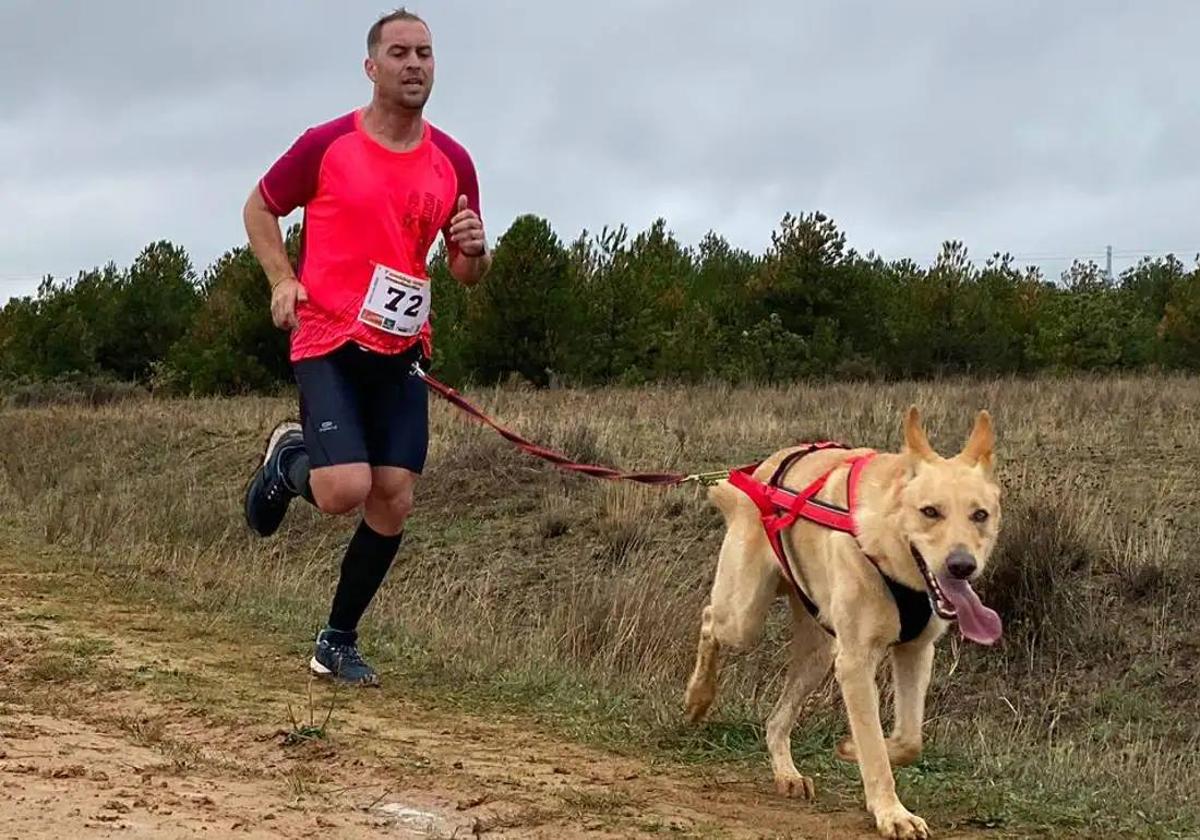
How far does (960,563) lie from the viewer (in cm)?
350

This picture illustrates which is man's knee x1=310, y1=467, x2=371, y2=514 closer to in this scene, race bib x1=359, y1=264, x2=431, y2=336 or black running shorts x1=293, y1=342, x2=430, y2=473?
black running shorts x1=293, y1=342, x2=430, y2=473

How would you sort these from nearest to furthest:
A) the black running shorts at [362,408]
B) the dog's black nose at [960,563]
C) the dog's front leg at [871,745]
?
the dog's black nose at [960,563] → the dog's front leg at [871,745] → the black running shorts at [362,408]

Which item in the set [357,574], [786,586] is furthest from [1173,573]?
[357,574]

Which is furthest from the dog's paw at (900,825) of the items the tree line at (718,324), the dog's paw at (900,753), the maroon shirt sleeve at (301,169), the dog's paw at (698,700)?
the tree line at (718,324)

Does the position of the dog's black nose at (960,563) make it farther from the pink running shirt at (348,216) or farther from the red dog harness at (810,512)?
the pink running shirt at (348,216)

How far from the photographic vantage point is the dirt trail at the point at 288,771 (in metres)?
3.34

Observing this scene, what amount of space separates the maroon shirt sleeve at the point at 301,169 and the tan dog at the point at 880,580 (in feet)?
6.97

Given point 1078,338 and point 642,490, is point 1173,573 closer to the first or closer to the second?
point 642,490

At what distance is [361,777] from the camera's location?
3873mm

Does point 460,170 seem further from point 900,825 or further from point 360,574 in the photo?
point 900,825

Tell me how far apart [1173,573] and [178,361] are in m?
26.2

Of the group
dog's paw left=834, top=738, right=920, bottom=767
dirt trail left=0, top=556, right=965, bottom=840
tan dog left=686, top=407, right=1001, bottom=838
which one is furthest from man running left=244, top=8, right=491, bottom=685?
dog's paw left=834, top=738, right=920, bottom=767

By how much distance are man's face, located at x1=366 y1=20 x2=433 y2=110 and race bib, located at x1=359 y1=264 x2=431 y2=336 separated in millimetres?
672

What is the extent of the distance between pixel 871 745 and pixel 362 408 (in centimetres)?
254
